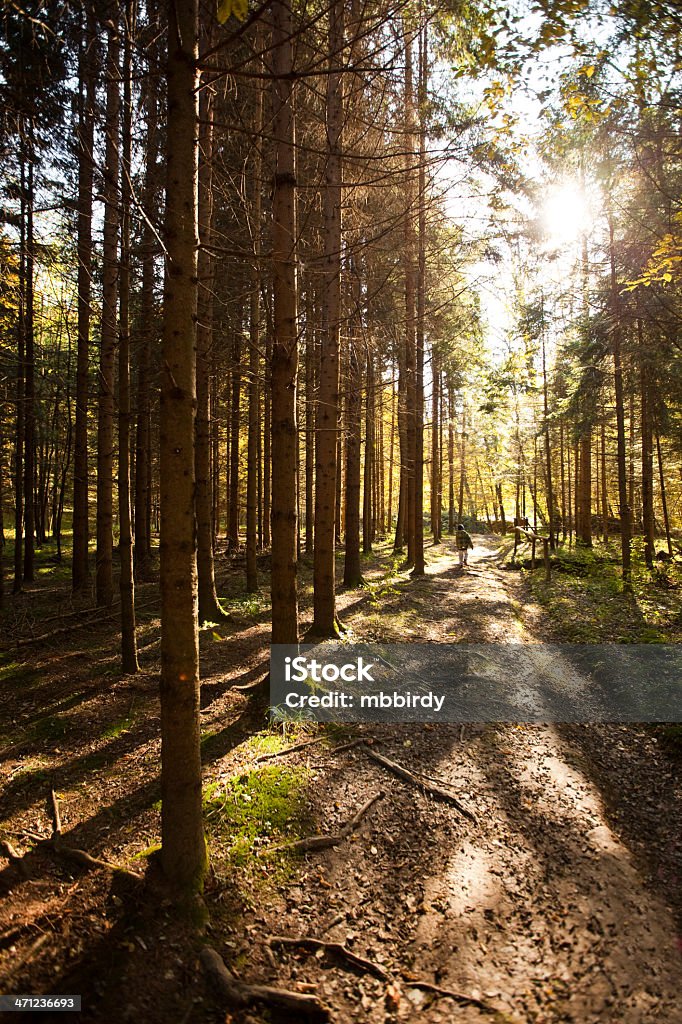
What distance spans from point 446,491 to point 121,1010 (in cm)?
5331

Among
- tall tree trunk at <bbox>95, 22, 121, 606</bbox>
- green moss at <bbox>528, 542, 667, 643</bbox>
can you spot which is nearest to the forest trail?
green moss at <bbox>528, 542, 667, 643</bbox>

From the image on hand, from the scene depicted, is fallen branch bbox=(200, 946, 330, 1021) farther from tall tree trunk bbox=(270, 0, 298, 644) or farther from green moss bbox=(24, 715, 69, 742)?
tall tree trunk bbox=(270, 0, 298, 644)

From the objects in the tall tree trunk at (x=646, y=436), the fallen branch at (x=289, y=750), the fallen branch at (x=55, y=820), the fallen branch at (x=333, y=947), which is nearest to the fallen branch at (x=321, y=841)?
the fallen branch at (x=333, y=947)

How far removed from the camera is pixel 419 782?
5.01m

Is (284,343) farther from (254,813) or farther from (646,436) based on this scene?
(646,436)

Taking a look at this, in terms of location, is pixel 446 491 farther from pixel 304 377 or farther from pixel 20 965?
pixel 20 965

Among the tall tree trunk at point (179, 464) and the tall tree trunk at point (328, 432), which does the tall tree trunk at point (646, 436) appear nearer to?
the tall tree trunk at point (328, 432)

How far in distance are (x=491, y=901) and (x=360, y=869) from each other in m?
0.98

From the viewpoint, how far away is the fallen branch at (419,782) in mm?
4645

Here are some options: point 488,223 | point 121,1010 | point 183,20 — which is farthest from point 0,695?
point 488,223

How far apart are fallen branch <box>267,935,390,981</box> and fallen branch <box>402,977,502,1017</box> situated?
212 mm

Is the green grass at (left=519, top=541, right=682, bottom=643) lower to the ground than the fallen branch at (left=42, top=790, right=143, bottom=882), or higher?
higher

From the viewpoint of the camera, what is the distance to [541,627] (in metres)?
10.8

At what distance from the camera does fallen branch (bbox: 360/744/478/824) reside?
4.64m
